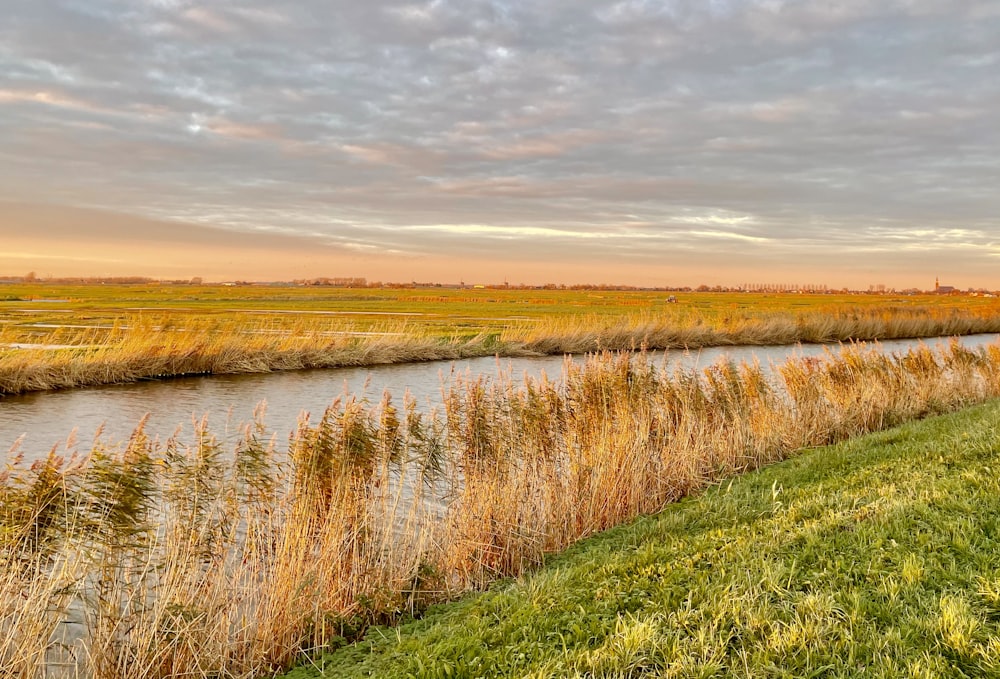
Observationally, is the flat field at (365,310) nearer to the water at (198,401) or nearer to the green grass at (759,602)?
the water at (198,401)

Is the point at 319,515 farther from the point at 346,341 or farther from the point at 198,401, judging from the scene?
the point at 346,341

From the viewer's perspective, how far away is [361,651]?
629 centimetres

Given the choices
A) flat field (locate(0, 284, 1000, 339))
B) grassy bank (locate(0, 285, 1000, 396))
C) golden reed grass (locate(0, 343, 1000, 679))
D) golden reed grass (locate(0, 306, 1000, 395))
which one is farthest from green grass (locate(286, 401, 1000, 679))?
flat field (locate(0, 284, 1000, 339))

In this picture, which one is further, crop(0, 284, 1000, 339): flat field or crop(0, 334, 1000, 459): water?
crop(0, 284, 1000, 339): flat field

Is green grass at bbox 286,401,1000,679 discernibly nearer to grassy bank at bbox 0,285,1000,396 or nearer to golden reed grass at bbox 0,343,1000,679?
golden reed grass at bbox 0,343,1000,679

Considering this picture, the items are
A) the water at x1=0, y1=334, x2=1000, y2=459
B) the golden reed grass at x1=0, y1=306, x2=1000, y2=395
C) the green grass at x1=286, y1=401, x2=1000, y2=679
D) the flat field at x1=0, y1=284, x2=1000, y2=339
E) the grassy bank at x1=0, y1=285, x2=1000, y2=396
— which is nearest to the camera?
the green grass at x1=286, y1=401, x2=1000, y2=679

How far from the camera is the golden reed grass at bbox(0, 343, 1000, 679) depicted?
20.3 feet

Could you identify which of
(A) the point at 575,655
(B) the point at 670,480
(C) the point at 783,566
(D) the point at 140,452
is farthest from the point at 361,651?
(B) the point at 670,480

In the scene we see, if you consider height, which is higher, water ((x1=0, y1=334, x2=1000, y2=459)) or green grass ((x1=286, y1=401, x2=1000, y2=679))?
green grass ((x1=286, y1=401, x2=1000, y2=679))

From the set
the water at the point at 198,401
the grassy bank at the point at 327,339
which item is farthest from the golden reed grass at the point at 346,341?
the water at the point at 198,401

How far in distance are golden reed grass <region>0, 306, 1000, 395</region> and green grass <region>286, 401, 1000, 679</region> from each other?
7.10 metres

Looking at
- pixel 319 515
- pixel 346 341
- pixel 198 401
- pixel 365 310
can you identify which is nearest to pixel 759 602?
pixel 319 515

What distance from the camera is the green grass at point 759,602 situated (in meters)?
4.64

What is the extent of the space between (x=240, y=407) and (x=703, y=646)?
20761 mm
